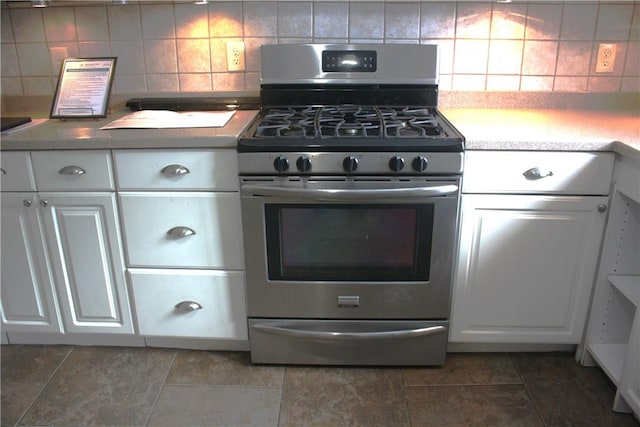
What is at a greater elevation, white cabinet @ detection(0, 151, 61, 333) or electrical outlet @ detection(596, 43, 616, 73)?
electrical outlet @ detection(596, 43, 616, 73)

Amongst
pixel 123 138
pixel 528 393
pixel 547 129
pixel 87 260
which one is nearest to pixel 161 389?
pixel 87 260

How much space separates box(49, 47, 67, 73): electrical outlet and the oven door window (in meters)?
1.23

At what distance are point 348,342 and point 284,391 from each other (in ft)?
0.91

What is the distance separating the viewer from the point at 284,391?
1757 mm

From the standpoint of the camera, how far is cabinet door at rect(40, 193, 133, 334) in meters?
1.73

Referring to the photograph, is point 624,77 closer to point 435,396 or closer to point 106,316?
point 435,396

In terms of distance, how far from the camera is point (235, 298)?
1822mm

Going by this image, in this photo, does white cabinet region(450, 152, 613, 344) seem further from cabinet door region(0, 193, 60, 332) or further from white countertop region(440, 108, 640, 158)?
cabinet door region(0, 193, 60, 332)

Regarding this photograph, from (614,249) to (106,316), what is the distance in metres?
1.80

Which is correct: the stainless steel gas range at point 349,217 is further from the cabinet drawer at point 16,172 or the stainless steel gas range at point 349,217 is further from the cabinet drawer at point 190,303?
the cabinet drawer at point 16,172

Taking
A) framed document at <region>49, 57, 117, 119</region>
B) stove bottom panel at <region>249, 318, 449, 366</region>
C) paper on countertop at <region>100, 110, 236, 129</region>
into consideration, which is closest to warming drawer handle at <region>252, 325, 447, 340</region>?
stove bottom panel at <region>249, 318, 449, 366</region>

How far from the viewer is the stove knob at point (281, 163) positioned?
1.57 meters

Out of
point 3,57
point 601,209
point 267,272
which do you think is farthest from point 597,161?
point 3,57

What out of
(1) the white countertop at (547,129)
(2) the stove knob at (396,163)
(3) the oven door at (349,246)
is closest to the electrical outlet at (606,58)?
(1) the white countertop at (547,129)
